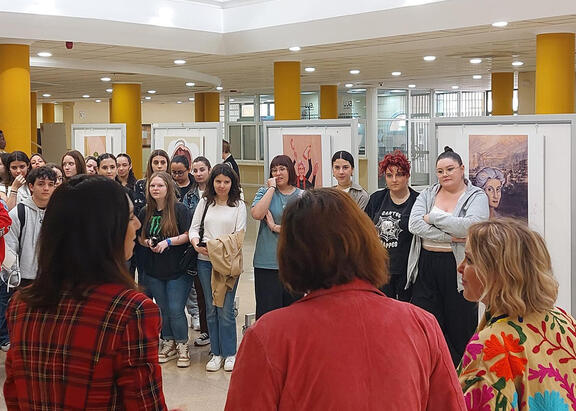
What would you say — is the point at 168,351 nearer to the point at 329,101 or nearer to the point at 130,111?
the point at 130,111

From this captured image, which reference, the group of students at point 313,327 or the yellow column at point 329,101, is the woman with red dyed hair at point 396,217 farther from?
the yellow column at point 329,101

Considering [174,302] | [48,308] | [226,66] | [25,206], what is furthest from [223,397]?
[226,66]

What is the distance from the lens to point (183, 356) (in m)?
7.28

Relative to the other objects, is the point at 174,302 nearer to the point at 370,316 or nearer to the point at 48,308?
the point at 48,308

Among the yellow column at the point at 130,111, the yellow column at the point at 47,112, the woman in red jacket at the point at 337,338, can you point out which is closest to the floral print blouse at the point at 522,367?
the woman in red jacket at the point at 337,338

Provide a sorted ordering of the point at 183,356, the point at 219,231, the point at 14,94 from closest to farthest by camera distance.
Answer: the point at 219,231 < the point at 183,356 < the point at 14,94

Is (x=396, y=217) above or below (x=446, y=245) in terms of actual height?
above

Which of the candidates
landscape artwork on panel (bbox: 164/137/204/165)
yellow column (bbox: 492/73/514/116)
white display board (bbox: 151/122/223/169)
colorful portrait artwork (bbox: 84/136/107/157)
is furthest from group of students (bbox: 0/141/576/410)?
yellow column (bbox: 492/73/514/116)

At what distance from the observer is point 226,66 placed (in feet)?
54.6

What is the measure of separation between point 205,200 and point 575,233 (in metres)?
3.16

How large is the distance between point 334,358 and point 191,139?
9.30 metres

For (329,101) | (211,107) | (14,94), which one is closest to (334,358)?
(14,94)

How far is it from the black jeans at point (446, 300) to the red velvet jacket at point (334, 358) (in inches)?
160

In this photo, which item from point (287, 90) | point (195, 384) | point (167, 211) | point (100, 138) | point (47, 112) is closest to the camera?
point (195, 384)
